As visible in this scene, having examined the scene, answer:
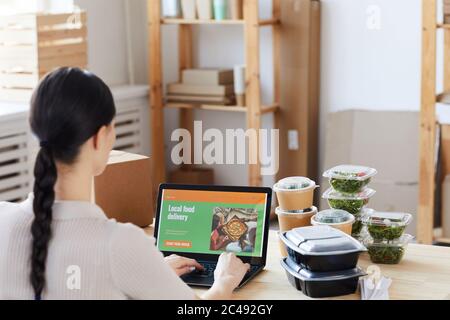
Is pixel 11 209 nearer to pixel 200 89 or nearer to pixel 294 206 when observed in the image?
pixel 294 206

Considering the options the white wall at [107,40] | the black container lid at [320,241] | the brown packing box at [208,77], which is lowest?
the black container lid at [320,241]

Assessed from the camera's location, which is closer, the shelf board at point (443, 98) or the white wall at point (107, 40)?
the shelf board at point (443, 98)

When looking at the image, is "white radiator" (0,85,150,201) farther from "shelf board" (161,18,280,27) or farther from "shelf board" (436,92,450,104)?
"shelf board" (436,92,450,104)

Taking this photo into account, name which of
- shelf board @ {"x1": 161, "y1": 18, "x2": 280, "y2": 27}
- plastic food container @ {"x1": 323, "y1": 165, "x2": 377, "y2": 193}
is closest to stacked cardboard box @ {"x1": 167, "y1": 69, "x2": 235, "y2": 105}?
shelf board @ {"x1": 161, "y1": 18, "x2": 280, "y2": 27}

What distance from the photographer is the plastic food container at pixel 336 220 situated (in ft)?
7.22

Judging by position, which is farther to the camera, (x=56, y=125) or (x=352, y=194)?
(x=352, y=194)

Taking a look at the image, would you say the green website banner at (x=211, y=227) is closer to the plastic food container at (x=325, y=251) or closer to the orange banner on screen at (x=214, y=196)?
the orange banner on screen at (x=214, y=196)

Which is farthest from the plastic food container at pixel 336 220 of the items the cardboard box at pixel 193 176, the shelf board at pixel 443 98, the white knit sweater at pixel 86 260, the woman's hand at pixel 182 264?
the cardboard box at pixel 193 176

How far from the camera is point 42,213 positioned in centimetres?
168

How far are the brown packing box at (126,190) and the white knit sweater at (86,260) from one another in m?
0.80

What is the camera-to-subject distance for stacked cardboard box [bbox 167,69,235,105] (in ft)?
16.0

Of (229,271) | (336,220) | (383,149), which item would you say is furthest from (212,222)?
(383,149)

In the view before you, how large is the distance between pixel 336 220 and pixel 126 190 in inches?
27.8
